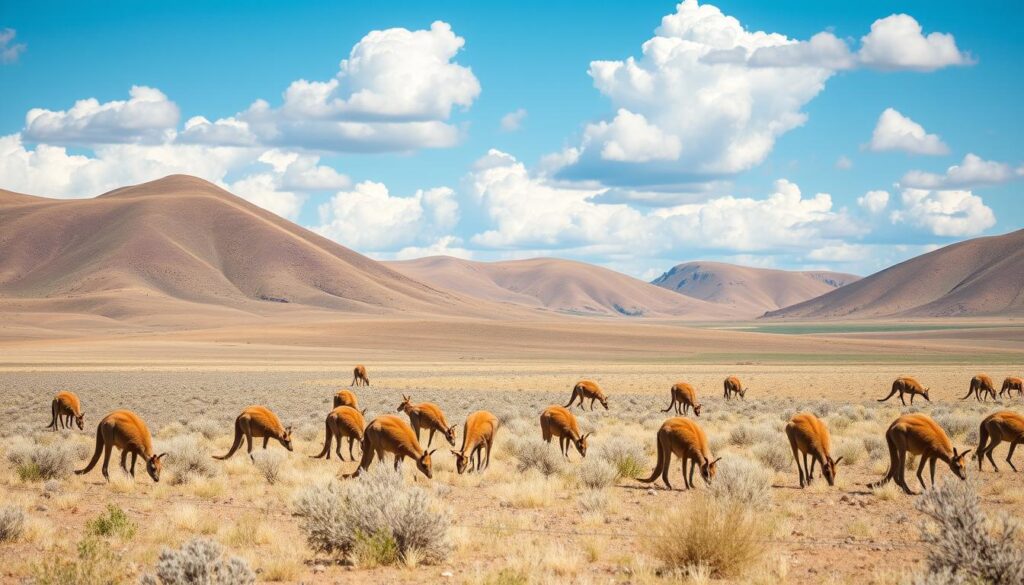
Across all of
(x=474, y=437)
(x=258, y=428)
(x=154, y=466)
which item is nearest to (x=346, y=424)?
(x=258, y=428)

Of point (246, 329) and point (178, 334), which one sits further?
point (246, 329)

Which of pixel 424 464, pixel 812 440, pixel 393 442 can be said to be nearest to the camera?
pixel 424 464

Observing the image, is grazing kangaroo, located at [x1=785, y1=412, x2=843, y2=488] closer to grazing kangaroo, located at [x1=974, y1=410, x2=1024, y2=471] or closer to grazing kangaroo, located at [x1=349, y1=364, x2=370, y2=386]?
grazing kangaroo, located at [x1=974, y1=410, x2=1024, y2=471]

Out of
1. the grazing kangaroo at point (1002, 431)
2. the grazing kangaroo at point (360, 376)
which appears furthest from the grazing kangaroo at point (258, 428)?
the grazing kangaroo at point (360, 376)

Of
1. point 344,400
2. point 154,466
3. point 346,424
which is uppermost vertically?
point 346,424

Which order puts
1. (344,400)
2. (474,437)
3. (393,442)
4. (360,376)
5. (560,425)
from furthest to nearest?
1. (360,376)
2. (344,400)
3. (560,425)
4. (474,437)
5. (393,442)

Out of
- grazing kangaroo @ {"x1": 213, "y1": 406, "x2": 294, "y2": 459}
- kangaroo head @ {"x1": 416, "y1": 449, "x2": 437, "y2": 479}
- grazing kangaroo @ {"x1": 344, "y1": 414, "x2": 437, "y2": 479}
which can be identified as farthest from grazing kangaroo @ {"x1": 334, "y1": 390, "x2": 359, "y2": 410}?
kangaroo head @ {"x1": 416, "y1": 449, "x2": 437, "y2": 479}

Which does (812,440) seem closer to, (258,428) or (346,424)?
(346,424)

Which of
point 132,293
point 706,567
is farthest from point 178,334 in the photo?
point 706,567

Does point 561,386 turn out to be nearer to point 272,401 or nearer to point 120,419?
point 272,401

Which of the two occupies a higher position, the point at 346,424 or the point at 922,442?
the point at 922,442

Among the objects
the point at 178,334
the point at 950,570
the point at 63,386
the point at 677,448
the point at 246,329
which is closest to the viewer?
the point at 950,570

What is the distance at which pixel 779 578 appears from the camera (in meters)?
9.38

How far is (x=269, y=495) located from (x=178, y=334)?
106m
